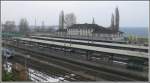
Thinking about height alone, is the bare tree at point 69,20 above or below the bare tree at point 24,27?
above

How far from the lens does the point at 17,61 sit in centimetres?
324

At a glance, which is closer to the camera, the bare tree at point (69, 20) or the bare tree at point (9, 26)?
the bare tree at point (9, 26)

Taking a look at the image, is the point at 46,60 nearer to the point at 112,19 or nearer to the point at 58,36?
the point at 58,36

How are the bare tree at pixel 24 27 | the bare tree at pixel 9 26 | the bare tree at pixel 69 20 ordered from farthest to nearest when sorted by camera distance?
the bare tree at pixel 69 20
the bare tree at pixel 24 27
the bare tree at pixel 9 26

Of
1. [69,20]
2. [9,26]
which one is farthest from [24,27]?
[69,20]

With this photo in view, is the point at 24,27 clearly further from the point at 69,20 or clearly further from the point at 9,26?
the point at 69,20

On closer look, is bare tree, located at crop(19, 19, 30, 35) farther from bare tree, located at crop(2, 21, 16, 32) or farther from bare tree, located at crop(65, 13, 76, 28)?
bare tree, located at crop(65, 13, 76, 28)

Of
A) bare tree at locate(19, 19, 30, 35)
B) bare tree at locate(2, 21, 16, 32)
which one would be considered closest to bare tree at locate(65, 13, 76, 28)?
bare tree at locate(19, 19, 30, 35)

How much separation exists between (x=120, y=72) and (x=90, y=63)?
58cm

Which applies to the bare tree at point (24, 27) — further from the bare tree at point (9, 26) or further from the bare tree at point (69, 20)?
the bare tree at point (69, 20)

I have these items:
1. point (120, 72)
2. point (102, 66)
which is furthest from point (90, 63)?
point (120, 72)

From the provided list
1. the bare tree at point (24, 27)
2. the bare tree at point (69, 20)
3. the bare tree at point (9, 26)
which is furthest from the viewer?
the bare tree at point (69, 20)

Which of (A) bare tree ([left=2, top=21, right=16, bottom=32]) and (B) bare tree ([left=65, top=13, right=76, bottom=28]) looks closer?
(A) bare tree ([left=2, top=21, right=16, bottom=32])

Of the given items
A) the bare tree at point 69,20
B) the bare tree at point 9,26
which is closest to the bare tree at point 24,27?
the bare tree at point 9,26
